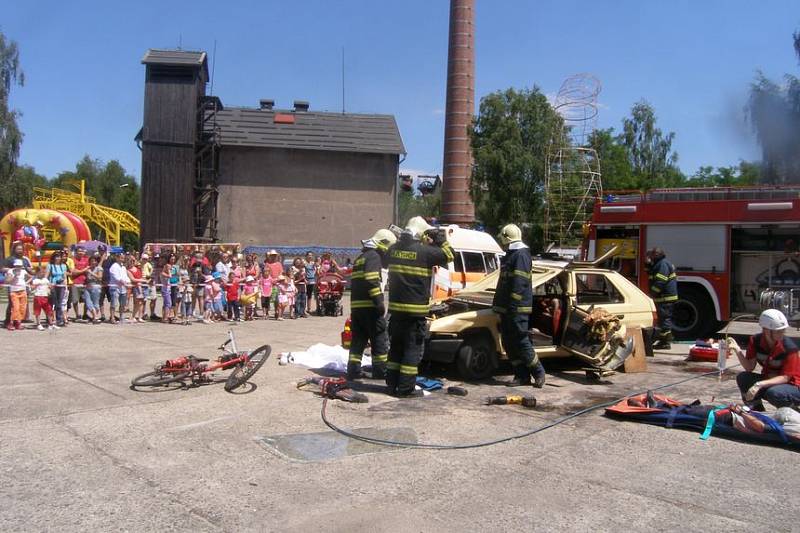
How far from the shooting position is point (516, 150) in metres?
29.1

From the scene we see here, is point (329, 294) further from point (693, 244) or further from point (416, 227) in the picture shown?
point (416, 227)

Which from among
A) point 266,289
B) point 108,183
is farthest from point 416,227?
point 108,183

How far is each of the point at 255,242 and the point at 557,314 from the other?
2868 cm

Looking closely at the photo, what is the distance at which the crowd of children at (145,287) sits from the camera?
12.6 m

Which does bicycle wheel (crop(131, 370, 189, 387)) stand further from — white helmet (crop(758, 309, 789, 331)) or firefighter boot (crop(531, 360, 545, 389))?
white helmet (crop(758, 309, 789, 331))

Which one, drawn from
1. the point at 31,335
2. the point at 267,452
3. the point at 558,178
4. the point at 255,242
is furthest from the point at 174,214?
the point at 267,452

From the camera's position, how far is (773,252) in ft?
40.3

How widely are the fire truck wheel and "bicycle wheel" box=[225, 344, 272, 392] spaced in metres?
8.55

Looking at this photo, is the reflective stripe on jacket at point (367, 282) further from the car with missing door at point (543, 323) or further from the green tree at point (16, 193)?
the green tree at point (16, 193)

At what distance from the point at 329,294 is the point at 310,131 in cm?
2075

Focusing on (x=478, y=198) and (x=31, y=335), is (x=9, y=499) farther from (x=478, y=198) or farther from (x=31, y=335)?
(x=478, y=198)

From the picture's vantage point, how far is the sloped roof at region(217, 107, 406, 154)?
1384 inches

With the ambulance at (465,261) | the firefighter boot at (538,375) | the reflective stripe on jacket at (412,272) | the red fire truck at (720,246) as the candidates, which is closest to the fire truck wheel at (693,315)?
the red fire truck at (720,246)

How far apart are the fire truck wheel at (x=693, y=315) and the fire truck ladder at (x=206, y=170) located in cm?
2551
